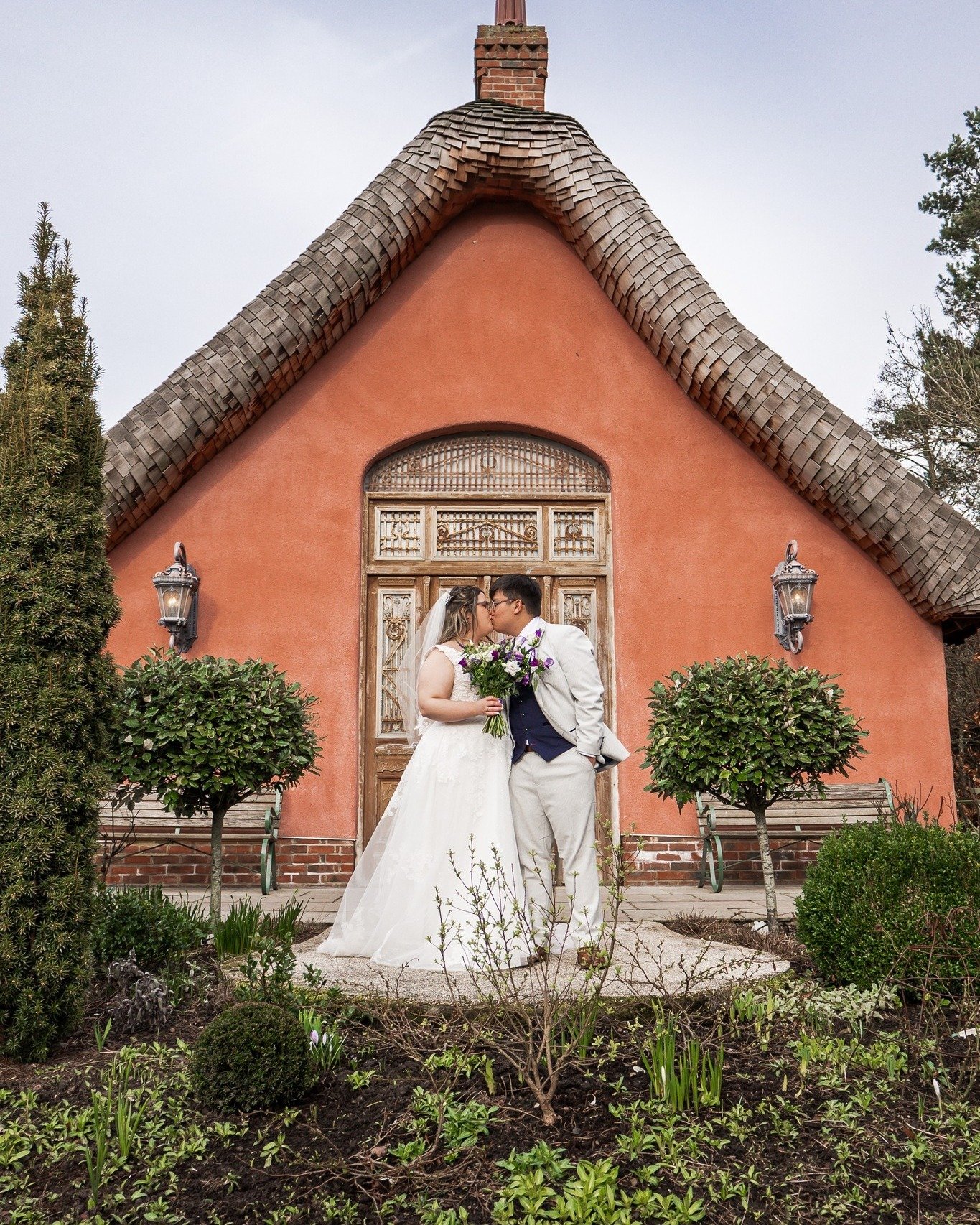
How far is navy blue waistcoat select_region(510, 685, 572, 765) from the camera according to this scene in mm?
4672

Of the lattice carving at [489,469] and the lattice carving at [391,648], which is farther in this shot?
the lattice carving at [489,469]

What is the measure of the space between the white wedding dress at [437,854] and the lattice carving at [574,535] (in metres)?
3.62

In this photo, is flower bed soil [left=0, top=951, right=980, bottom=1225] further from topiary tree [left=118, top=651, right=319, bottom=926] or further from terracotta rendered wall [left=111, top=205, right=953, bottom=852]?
terracotta rendered wall [left=111, top=205, right=953, bottom=852]

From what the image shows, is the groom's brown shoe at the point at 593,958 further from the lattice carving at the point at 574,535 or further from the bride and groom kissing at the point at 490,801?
the lattice carving at the point at 574,535

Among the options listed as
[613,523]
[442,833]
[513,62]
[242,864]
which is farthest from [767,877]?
[513,62]

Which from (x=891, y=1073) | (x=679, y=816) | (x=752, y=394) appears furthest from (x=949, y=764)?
(x=891, y=1073)

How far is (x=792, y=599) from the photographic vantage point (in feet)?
25.7

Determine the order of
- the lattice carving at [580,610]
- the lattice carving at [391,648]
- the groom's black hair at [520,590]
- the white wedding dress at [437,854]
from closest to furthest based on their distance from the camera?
the white wedding dress at [437,854]
the groom's black hair at [520,590]
the lattice carving at [391,648]
the lattice carving at [580,610]

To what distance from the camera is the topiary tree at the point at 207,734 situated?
5008 millimetres

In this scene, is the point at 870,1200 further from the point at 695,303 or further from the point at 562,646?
the point at 695,303

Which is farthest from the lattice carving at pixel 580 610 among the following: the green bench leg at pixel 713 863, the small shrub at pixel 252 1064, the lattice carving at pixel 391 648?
the small shrub at pixel 252 1064

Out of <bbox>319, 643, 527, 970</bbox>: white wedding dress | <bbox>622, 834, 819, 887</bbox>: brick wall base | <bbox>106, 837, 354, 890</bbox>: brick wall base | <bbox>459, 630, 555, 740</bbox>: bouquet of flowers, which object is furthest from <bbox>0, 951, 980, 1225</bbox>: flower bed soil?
<bbox>622, 834, 819, 887</bbox>: brick wall base

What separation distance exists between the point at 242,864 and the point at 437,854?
350 cm

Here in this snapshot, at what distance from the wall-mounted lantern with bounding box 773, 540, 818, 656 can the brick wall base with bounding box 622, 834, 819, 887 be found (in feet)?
5.24
